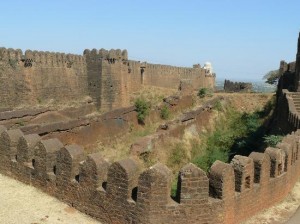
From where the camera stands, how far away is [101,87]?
23781 mm

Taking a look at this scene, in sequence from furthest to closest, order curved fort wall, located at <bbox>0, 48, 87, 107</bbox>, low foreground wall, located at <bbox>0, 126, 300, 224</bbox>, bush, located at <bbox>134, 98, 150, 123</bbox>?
bush, located at <bbox>134, 98, 150, 123</bbox>, curved fort wall, located at <bbox>0, 48, 87, 107</bbox>, low foreground wall, located at <bbox>0, 126, 300, 224</bbox>

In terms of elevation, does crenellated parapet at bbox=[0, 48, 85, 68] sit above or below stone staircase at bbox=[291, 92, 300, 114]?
above

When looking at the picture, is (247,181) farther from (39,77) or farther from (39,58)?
(39,58)

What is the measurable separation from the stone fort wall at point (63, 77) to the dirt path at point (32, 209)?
12714 mm

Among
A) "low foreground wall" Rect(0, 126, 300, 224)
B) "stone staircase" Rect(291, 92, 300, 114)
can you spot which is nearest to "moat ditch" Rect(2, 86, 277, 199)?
"stone staircase" Rect(291, 92, 300, 114)

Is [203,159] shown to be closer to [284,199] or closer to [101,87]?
[284,199]

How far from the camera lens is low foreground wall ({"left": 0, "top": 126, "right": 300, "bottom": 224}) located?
19.9 ft

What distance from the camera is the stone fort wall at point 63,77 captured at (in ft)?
64.4

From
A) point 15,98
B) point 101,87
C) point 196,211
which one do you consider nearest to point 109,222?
point 196,211

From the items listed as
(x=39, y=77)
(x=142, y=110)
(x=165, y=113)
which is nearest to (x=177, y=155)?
(x=142, y=110)

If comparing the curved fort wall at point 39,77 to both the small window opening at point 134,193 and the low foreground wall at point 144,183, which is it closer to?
the low foreground wall at point 144,183

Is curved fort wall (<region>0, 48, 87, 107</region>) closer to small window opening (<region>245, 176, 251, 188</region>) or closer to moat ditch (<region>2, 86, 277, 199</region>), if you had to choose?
moat ditch (<region>2, 86, 277, 199</region>)

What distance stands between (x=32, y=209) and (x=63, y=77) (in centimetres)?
1735

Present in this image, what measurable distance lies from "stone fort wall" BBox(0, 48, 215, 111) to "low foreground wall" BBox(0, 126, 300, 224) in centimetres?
1196
